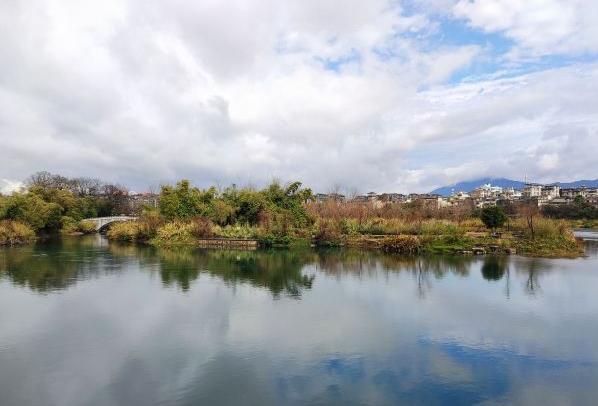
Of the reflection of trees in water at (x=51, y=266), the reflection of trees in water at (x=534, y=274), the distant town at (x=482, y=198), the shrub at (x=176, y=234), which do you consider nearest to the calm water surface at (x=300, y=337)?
the reflection of trees in water at (x=534, y=274)

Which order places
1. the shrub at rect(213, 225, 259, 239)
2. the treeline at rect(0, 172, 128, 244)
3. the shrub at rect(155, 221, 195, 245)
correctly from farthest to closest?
the treeline at rect(0, 172, 128, 244), the shrub at rect(155, 221, 195, 245), the shrub at rect(213, 225, 259, 239)

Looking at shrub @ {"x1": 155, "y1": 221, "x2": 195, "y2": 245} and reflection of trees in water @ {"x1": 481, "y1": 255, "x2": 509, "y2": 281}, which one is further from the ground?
shrub @ {"x1": 155, "y1": 221, "x2": 195, "y2": 245}

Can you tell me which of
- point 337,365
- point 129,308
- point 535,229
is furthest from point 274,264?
point 535,229

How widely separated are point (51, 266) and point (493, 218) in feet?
82.2

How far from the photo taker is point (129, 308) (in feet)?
41.3

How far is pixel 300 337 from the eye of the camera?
9852 mm

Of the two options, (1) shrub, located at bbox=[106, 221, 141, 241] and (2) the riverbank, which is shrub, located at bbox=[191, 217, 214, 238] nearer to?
(2) the riverbank

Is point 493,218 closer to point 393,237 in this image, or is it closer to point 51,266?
point 393,237

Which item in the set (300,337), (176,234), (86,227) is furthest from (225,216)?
(300,337)

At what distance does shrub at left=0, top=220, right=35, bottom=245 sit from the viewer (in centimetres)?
2899

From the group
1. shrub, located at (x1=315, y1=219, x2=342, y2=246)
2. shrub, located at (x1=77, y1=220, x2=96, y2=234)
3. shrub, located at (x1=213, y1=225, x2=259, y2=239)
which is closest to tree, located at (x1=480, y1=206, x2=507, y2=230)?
shrub, located at (x1=315, y1=219, x2=342, y2=246)

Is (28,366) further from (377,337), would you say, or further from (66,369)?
(377,337)

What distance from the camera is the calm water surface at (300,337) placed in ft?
24.0

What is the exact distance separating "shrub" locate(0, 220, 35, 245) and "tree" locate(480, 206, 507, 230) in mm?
30806
